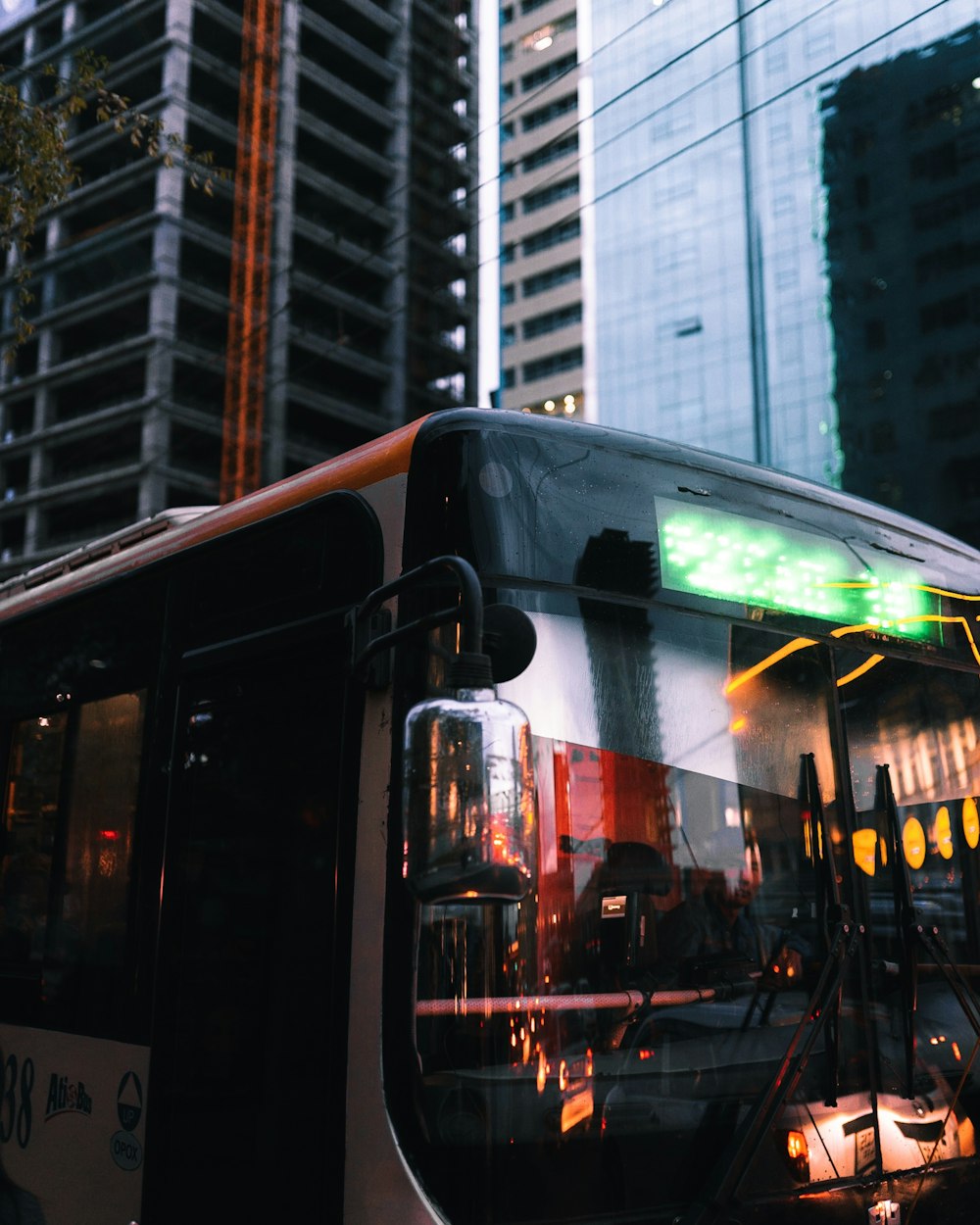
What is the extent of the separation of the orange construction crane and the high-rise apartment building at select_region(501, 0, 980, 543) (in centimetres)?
1466

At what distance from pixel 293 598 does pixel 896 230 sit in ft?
142

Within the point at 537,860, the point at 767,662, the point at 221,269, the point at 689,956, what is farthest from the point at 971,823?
the point at 221,269

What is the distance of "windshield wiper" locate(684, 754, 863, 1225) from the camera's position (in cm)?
294

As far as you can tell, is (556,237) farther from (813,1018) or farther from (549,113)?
(813,1018)

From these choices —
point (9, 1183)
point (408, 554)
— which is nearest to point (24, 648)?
point (9, 1183)

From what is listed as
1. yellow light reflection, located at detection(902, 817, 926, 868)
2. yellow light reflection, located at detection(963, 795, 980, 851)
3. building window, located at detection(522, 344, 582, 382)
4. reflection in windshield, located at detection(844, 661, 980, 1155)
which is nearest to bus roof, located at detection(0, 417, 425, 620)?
reflection in windshield, located at detection(844, 661, 980, 1155)

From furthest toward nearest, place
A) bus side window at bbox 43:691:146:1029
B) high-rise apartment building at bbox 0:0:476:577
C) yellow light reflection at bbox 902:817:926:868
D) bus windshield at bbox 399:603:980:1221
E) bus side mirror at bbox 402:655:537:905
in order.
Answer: high-rise apartment building at bbox 0:0:476:577
bus side window at bbox 43:691:146:1029
yellow light reflection at bbox 902:817:926:868
bus windshield at bbox 399:603:980:1221
bus side mirror at bbox 402:655:537:905

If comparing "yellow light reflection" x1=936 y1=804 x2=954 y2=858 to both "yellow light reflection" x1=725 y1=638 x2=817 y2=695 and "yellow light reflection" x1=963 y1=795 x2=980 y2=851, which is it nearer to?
"yellow light reflection" x1=963 y1=795 x2=980 y2=851

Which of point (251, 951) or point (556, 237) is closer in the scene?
point (251, 951)

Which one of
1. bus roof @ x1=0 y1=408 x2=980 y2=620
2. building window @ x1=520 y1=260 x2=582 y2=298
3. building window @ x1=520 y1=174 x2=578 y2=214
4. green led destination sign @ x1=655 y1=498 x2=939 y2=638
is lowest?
green led destination sign @ x1=655 y1=498 x2=939 y2=638

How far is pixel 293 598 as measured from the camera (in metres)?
3.56

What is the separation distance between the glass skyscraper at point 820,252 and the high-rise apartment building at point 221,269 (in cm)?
1085

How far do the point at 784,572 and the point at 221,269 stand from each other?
53.1 metres

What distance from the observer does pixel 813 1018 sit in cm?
315
